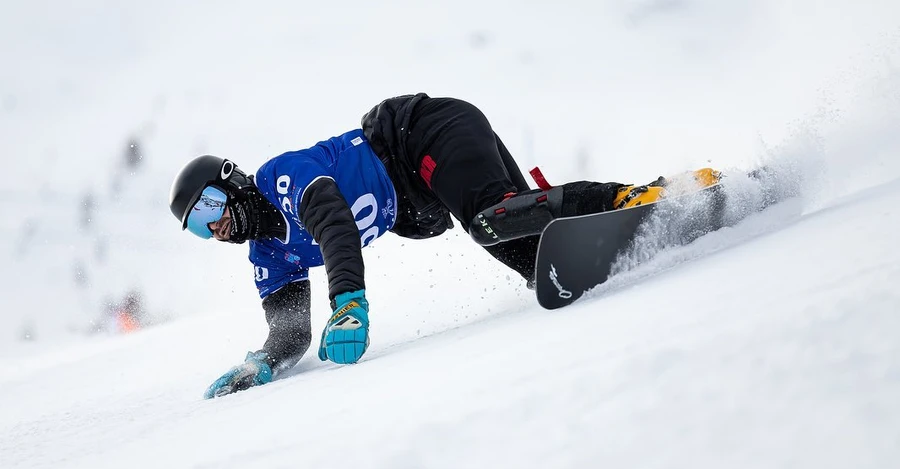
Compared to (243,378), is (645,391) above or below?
above

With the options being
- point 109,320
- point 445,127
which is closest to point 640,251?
point 445,127

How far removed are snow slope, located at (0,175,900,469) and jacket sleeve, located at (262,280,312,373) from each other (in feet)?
3.36

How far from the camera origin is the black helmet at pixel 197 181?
9.29 feet

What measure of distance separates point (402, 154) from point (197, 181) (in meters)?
0.91

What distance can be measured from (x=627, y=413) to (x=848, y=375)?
245 mm

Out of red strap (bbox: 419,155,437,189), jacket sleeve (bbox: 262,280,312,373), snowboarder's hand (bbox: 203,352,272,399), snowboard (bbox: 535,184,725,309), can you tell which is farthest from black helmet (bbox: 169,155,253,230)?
snowboard (bbox: 535,184,725,309)

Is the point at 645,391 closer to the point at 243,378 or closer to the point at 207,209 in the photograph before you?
the point at 243,378

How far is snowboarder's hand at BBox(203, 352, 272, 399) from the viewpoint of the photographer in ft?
8.19

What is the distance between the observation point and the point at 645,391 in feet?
2.74

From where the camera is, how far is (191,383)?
333cm

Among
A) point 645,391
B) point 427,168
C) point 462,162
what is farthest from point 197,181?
point 645,391

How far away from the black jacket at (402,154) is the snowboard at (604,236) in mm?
1031

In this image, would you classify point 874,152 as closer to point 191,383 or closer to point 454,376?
point 454,376

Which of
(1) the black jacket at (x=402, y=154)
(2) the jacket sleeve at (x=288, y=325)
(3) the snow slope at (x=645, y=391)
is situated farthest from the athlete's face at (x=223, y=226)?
(3) the snow slope at (x=645, y=391)
